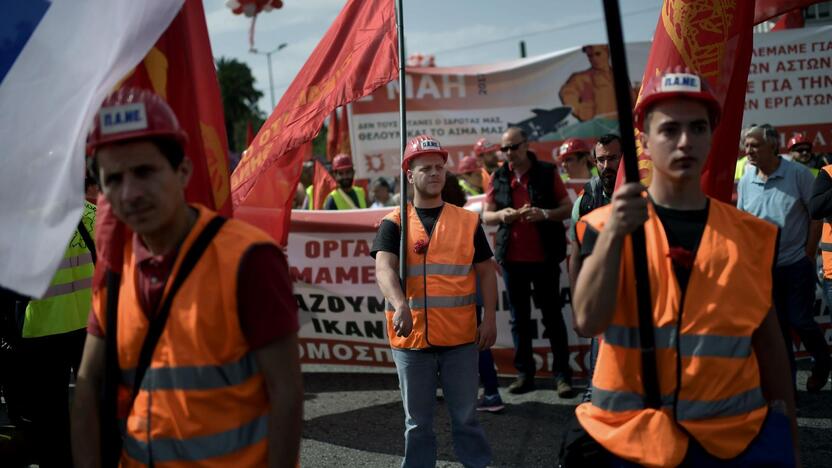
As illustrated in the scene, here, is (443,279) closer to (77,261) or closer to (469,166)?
(77,261)

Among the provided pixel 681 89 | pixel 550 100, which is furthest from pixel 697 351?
pixel 550 100

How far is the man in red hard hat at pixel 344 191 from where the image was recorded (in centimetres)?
1136

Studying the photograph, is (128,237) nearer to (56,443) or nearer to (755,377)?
(755,377)

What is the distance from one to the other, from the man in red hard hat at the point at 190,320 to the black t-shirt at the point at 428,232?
2.44 meters

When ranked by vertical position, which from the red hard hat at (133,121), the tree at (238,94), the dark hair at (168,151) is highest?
the tree at (238,94)

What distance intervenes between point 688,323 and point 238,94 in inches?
3375

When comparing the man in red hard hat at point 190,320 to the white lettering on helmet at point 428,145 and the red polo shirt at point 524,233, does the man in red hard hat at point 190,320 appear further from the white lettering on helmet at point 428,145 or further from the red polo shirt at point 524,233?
the red polo shirt at point 524,233

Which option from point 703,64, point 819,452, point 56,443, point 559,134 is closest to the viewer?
point 703,64

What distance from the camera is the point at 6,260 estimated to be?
243cm

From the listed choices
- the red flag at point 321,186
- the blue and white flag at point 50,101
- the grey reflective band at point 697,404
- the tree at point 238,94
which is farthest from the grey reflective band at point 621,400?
the tree at point 238,94

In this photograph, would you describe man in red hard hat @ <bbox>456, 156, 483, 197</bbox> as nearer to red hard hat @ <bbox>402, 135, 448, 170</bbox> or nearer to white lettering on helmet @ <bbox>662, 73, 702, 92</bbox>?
red hard hat @ <bbox>402, 135, 448, 170</bbox>

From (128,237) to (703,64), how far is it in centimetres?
264

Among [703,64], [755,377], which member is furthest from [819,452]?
[755,377]

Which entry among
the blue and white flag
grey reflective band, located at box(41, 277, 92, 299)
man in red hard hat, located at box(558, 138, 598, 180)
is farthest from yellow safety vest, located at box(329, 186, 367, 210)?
the blue and white flag
